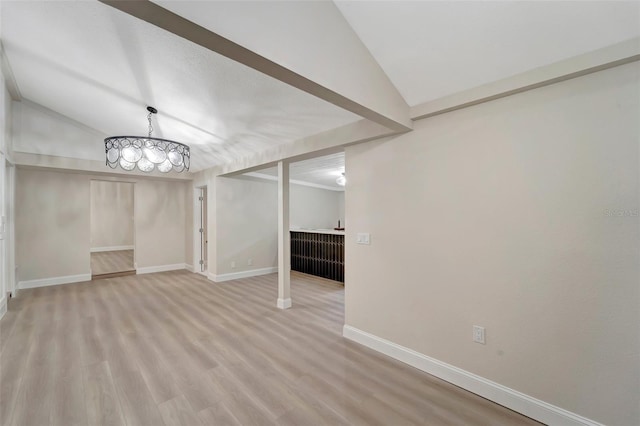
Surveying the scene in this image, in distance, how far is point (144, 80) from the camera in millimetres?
2889

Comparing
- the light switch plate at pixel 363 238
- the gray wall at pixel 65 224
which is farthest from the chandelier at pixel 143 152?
the gray wall at pixel 65 224

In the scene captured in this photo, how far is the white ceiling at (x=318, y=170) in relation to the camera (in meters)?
5.00

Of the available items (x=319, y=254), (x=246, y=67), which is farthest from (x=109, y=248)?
(x=246, y=67)

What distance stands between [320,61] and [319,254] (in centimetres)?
475

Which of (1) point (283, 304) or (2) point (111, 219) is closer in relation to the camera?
(1) point (283, 304)

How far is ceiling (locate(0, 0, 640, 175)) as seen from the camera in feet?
4.92

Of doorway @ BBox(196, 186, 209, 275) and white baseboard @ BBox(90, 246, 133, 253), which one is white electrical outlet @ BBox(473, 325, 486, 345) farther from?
white baseboard @ BBox(90, 246, 133, 253)

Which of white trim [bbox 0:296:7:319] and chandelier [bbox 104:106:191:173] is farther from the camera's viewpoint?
white trim [bbox 0:296:7:319]

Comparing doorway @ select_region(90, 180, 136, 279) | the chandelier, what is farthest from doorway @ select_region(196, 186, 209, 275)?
doorway @ select_region(90, 180, 136, 279)

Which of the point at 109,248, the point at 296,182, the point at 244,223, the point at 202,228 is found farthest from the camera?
the point at 109,248

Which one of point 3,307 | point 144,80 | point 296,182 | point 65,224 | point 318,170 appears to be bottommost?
point 3,307

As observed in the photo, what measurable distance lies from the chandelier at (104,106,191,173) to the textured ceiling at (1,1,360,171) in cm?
54

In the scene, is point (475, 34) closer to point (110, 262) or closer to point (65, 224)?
point (65, 224)

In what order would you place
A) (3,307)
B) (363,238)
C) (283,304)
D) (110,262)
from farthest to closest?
(110,262), (283,304), (3,307), (363,238)
